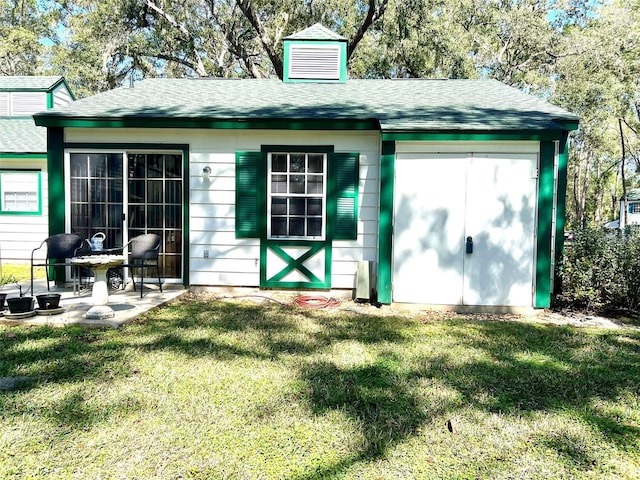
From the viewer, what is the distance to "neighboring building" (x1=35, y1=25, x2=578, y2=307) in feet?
19.3

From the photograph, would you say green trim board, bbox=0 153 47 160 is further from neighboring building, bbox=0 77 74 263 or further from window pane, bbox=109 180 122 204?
window pane, bbox=109 180 122 204

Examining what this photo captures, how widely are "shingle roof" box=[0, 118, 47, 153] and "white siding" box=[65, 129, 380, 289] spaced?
4514mm

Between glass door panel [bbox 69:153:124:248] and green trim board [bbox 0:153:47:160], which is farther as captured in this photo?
green trim board [bbox 0:153:47:160]

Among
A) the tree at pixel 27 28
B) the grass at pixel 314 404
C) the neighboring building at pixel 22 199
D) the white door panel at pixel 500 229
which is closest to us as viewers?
the grass at pixel 314 404

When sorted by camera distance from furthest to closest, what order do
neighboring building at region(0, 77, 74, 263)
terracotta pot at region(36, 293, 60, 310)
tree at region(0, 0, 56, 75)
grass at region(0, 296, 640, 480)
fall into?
1. tree at region(0, 0, 56, 75)
2. neighboring building at region(0, 77, 74, 263)
3. terracotta pot at region(36, 293, 60, 310)
4. grass at region(0, 296, 640, 480)

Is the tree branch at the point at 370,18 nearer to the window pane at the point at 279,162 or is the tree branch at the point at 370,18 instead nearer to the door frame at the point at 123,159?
the window pane at the point at 279,162

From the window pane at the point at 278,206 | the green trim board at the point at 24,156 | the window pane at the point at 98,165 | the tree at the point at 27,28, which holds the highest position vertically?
the tree at the point at 27,28

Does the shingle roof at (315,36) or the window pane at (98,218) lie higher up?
the shingle roof at (315,36)

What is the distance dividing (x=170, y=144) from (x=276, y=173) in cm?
179

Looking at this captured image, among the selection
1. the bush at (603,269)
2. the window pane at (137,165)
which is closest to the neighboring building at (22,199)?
the window pane at (137,165)

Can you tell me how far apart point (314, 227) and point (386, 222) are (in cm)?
132

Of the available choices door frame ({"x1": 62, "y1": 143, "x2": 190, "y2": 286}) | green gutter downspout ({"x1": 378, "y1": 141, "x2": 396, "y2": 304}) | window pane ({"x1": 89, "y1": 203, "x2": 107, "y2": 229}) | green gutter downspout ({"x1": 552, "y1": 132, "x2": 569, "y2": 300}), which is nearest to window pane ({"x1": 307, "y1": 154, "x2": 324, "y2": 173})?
green gutter downspout ({"x1": 378, "y1": 141, "x2": 396, "y2": 304})

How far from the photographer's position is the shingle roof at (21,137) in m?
10.1

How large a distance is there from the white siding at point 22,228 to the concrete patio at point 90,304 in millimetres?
3670
